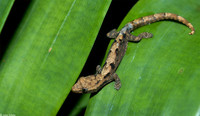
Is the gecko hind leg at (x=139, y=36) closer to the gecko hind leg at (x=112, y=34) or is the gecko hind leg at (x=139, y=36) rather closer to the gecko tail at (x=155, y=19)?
the gecko tail at (x=155, y=19)

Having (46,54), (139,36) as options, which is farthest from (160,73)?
(46,54)

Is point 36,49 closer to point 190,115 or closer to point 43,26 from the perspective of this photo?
point 43,26

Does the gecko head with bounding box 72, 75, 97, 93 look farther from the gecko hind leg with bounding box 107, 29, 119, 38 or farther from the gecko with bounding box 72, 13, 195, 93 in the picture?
the gecko hind leg with bounding box 107, 29, 119, 38

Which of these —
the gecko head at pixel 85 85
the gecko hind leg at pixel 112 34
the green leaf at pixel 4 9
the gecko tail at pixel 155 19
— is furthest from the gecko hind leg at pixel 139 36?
the green leaf at pixel 4 9

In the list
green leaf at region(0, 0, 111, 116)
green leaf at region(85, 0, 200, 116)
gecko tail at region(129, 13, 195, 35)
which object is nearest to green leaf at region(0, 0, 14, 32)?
green leaf at region(0, 0, 111, 116)

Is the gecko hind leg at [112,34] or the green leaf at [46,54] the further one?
the gecko hind leg at [112,34]

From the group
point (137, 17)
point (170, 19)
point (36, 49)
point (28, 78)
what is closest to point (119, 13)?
point (137, 17)

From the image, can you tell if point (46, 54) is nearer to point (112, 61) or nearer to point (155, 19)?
point (112, 61)
